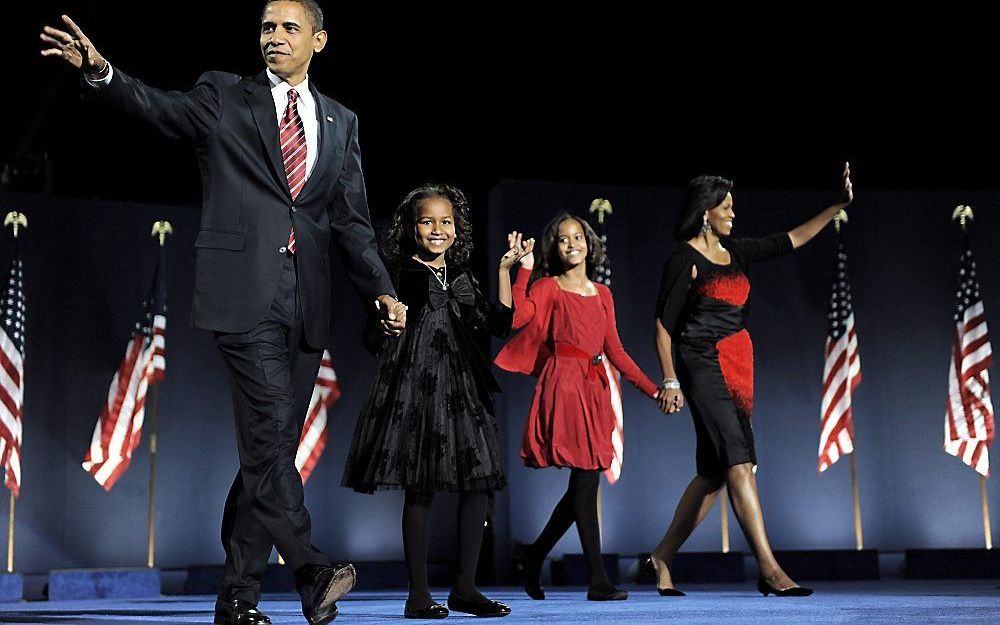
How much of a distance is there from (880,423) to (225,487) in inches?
174

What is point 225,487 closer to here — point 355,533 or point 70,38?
point 355,533

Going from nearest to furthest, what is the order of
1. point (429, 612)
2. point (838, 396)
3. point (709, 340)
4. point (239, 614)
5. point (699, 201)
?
point (239, 614) < point (429, 612) < point (709, 340) < point (699, 201) < point (838, 396)

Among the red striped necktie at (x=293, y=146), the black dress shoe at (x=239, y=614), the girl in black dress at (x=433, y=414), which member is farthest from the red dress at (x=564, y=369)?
the black dress shoe at (x=239, y=614)

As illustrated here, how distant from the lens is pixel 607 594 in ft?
14.1

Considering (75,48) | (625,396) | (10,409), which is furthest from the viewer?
(625,396)

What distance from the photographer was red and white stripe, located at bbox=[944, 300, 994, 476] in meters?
7.24

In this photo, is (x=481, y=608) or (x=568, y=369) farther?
(x=568, y=369)

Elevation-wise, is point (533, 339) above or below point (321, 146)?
below

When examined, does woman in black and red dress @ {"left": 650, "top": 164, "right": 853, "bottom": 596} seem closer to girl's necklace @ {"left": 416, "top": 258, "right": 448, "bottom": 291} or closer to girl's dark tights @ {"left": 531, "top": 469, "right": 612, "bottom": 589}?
girl's dark tights @ {"left": 531, "top": 469, "right": 612, "bottom": 589}

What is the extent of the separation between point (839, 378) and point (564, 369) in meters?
3.32

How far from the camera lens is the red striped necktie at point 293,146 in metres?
2.86

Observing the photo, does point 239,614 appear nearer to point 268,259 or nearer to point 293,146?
point 268,259

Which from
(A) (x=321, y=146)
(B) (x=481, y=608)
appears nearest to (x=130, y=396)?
(B) (x=481, y=608)

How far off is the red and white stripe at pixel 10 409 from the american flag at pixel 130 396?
40 centimetres
